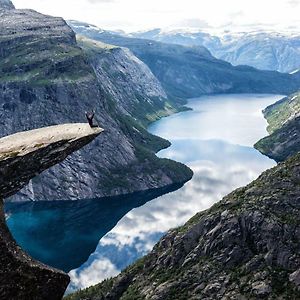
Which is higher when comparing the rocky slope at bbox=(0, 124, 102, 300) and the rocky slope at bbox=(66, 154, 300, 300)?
the rocky slope at bbox=(0, 124, 102, 300)

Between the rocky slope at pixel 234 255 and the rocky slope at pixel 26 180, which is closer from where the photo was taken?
the rocky slope at pixel 26 180

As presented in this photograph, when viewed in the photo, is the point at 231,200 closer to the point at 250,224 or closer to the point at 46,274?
the point at 250,224

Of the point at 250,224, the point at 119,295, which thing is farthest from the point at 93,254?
the point at 250,224

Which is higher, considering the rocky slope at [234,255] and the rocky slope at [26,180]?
the rocky slope at [26,180]

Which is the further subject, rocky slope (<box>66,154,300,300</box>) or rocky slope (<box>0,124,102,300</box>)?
rocky slope (<box>66,154,300,300</box>)
